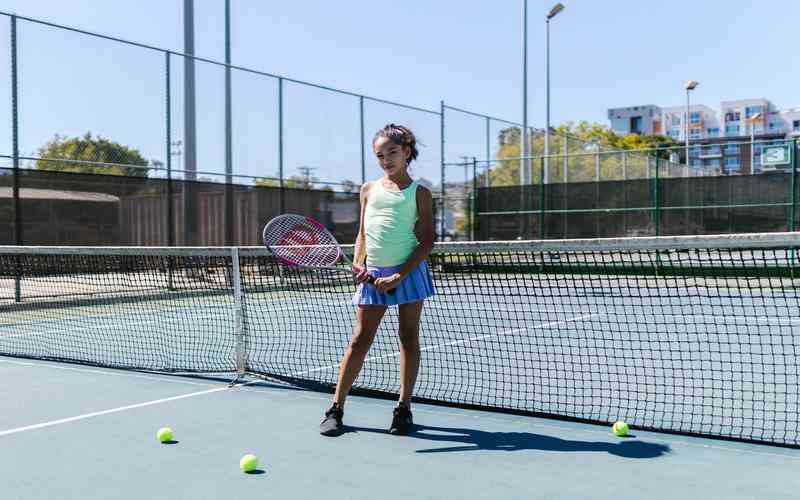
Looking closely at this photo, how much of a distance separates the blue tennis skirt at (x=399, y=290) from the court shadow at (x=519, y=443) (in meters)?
0.68

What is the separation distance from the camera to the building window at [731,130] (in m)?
127

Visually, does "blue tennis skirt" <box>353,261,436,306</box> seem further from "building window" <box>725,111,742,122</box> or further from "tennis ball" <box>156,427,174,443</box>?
"building window" <box>725,111,742,122</box>

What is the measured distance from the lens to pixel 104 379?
5.66 meters

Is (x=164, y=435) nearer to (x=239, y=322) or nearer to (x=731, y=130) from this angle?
(x=239, y=322)

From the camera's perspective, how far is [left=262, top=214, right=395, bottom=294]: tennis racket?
4.69 metres

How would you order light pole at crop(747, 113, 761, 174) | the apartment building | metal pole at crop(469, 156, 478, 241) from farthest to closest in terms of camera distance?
the apartment building → metal pole at crop(469, 156, 478, 241) → light pole at crop(747, 113, 761, 174)

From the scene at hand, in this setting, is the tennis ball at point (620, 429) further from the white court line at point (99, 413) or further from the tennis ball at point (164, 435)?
the white court line at point (99, 413)

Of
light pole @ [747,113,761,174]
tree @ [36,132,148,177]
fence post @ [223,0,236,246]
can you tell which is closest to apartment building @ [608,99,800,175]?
light pole @ [747,113,761,174]

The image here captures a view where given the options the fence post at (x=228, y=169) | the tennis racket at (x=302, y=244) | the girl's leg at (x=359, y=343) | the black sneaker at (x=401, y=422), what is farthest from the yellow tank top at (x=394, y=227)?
the fence post at (x=228, y=169)

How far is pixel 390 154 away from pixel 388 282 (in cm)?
63

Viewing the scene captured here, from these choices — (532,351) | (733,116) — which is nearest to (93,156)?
(532,351)

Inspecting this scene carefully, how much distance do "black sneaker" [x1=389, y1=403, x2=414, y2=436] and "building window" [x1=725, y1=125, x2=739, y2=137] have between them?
134m

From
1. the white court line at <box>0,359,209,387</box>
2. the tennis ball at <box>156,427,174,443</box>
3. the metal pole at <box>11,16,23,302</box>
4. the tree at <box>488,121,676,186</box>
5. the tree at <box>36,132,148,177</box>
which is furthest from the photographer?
the tree at <box>488,121,676,186</box>

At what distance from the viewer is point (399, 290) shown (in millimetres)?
3996
